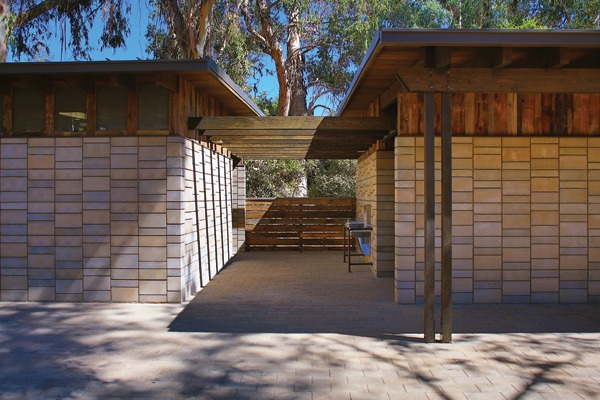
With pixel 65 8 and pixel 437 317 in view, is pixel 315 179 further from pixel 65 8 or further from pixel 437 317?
pixel 437 317

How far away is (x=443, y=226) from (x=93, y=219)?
4303mm

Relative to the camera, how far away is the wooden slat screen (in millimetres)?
13492

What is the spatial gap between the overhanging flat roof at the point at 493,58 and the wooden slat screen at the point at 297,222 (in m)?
7.83

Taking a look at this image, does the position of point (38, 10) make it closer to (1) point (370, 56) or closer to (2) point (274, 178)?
(2) point (274, 178)

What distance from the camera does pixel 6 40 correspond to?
1255 cm

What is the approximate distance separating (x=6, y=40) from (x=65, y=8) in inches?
82.4

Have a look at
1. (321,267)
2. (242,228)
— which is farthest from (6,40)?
(321,267)

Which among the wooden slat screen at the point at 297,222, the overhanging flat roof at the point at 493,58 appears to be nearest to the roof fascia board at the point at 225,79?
the overhanging flat roof at the point at 493,58

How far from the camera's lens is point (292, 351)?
494 cm

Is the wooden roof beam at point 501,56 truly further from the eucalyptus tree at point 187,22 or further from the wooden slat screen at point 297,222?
the eucalyptus tree at point 187,22

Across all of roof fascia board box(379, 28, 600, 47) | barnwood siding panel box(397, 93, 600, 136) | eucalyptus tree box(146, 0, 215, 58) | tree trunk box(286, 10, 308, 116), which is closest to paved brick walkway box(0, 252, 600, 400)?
barnwood siding panel box(397, 93, 600, 136)

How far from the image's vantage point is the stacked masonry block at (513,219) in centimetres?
678

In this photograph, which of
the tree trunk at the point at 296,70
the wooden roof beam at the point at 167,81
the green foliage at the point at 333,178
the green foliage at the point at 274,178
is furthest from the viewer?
the tree trunk at the point at 296,70

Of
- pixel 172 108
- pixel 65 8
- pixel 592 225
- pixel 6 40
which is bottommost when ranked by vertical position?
pixel 592 225
